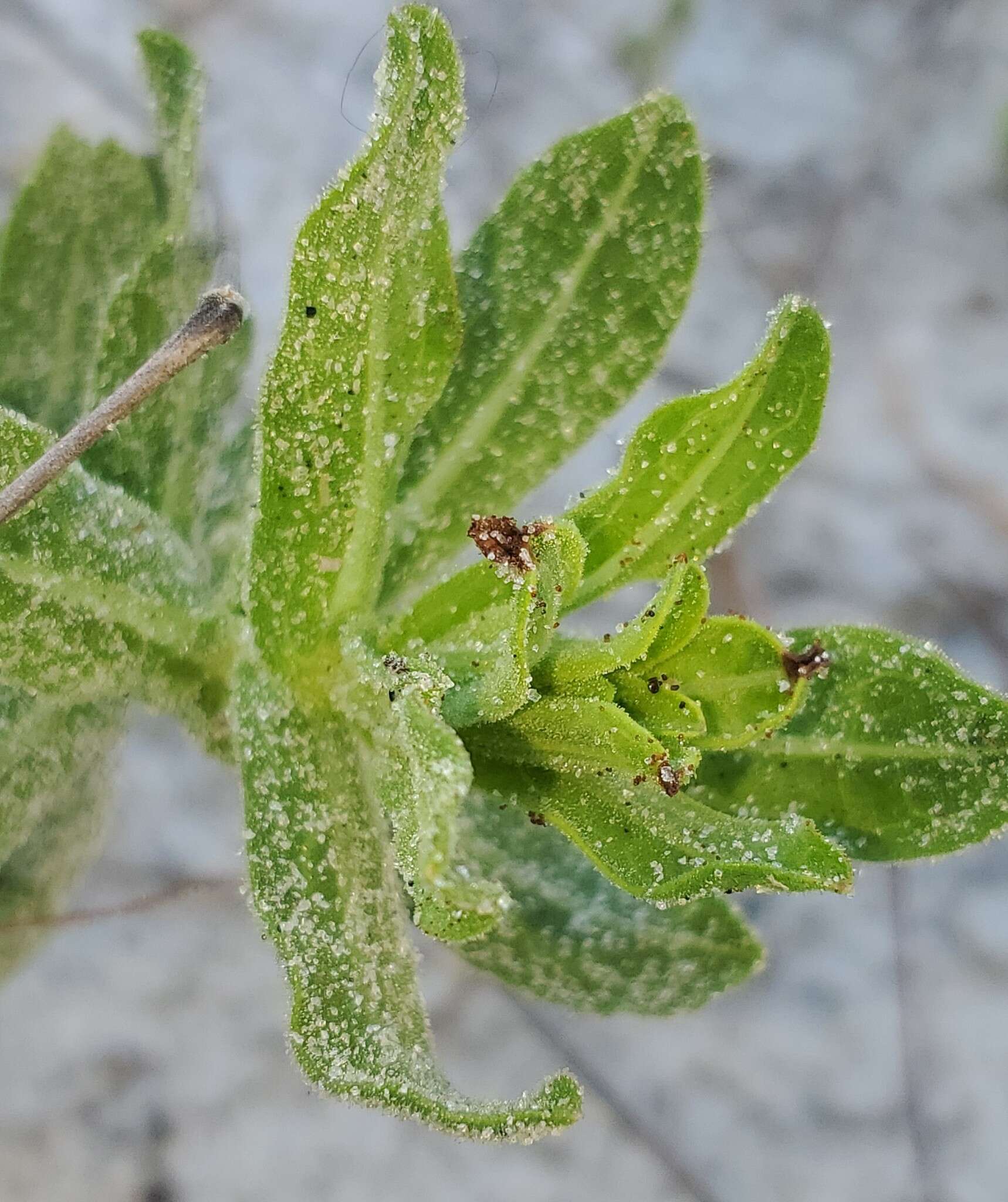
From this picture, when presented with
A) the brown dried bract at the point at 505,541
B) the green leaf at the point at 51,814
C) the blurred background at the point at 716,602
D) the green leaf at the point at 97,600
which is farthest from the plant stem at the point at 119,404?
the blurred background at the point at 716,602

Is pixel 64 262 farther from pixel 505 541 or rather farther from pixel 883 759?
pixel 883 759

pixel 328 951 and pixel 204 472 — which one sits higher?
pixel 204 472

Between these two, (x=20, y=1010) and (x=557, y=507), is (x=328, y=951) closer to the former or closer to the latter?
(x=20, y=1010)

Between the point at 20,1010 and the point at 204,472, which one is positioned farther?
the point at 20,1010

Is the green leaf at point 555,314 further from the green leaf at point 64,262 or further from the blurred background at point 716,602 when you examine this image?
the blurred background at point 716,602

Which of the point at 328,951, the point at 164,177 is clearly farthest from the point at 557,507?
the point at 328,951

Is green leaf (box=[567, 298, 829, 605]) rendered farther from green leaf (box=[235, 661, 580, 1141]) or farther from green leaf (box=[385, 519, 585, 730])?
green leaf (box=[235, 661, 580, 1141])

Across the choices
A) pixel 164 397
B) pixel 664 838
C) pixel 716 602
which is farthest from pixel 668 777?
pixel 716 602
